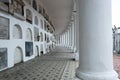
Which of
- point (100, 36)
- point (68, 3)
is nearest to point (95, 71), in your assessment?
point (100, 36)

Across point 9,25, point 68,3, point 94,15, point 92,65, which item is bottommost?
→ point 92,65

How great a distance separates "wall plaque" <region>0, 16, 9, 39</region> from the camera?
7578 millimetres

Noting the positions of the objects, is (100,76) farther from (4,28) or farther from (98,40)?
(4,28)

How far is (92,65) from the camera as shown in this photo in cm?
214

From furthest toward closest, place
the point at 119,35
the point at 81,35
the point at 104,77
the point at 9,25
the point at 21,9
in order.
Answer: the point at 119,35, the point at 21,9, the point at 9,25, the point at 81,35, the point at 104,77

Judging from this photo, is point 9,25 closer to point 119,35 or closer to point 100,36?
point 100,36

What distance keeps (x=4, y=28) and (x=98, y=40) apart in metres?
6.55

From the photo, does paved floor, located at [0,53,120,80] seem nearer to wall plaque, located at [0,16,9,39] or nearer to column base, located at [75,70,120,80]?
wall plaque, located at [0,16,9,39]

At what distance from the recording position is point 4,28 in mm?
7891

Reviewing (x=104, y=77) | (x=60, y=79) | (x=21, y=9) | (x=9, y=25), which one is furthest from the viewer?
(x=21, y=9)

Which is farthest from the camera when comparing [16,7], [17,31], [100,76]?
[17,31]

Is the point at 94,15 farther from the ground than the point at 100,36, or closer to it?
farther from the ground

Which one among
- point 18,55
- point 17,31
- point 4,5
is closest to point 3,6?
point 4,5

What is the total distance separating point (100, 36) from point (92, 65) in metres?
0.37
